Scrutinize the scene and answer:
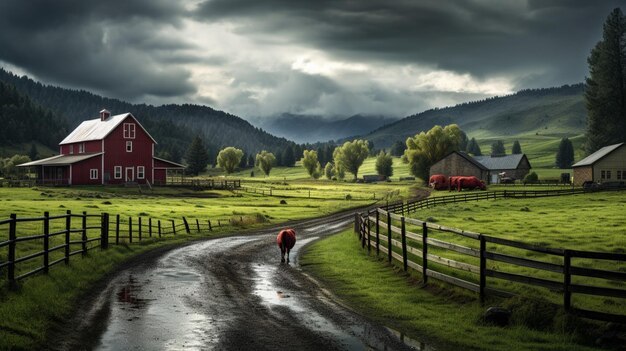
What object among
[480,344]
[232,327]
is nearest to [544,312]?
[480,344]

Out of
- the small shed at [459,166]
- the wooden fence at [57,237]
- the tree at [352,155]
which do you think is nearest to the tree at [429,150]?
the small shed at [459,166]

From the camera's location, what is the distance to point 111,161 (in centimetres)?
8369

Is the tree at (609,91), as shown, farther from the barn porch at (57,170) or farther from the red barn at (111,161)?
the barn porch at (57,170)

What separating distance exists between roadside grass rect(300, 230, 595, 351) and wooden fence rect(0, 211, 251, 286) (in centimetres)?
873


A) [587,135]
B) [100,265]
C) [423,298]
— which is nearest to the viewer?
[423,298]

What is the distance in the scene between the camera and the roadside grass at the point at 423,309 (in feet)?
36.1

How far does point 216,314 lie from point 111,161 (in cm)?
7661

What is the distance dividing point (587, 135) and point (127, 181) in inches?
3658

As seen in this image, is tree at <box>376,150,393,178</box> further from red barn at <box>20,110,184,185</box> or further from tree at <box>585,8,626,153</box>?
red barn at <box>20,110,184,185</box>

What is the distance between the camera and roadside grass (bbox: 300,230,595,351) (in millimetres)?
11008

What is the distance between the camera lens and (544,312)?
39.1ft

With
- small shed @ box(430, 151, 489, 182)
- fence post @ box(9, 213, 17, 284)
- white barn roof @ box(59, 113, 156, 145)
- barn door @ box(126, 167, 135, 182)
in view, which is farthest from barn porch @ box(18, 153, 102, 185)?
fence post @ box(9, 213, 17, 284)

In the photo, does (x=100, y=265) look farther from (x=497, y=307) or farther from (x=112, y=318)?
(x=497, y=307)

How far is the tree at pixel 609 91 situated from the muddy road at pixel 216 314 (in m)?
108
